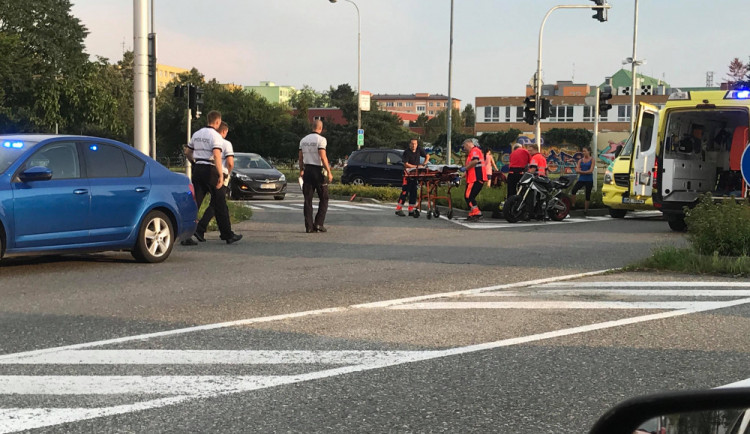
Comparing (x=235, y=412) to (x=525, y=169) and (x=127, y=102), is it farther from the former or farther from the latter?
(x=127, y=102)

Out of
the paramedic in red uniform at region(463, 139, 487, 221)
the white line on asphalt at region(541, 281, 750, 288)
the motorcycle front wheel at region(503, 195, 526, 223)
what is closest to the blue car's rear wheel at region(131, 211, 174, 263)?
the white line on asphalt at region(541, 281, 750, 288)

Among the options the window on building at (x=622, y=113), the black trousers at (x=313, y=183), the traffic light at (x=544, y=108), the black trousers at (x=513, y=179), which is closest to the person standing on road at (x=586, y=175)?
the black trousers at (x=513, y=179)

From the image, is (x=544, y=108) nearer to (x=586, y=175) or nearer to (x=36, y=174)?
(x=586, y=175)

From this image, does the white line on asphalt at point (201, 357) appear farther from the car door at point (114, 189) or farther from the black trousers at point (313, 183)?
the black trousers at point (313, 183)

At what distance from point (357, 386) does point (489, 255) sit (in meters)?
7.54

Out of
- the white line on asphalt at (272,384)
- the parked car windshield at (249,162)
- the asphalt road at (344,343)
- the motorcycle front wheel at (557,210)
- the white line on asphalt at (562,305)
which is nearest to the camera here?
the white line on asphalt at (272,384)

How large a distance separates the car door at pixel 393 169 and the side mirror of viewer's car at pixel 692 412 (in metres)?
33.6

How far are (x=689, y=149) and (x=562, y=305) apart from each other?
36.8ft

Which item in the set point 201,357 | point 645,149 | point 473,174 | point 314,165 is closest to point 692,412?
point 201,357

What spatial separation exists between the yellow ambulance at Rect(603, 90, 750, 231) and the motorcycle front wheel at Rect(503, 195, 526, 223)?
8.06 feet

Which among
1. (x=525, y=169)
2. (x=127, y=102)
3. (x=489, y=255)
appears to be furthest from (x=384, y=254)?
(x=127, y=102)

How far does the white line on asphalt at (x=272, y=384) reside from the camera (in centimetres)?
423

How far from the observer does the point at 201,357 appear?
5.68 m

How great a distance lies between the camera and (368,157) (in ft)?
116
